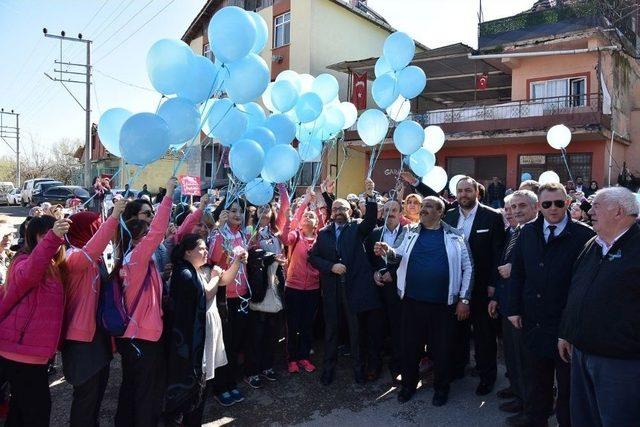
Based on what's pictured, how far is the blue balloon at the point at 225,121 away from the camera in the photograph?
4.20m

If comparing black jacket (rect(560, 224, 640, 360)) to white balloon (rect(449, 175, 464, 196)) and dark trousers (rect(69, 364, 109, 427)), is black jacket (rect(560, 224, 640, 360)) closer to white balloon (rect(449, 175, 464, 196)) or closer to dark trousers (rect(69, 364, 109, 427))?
white balloon (rect(449, 175, 464, 196))

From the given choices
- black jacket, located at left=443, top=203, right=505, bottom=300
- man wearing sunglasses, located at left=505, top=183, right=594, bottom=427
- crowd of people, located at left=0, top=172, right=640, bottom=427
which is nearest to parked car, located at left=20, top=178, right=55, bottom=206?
crowd of people, located at left=0, top=172, right=640, bottom=427

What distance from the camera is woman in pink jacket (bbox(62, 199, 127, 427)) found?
114 inches

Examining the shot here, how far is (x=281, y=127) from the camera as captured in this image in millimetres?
4797

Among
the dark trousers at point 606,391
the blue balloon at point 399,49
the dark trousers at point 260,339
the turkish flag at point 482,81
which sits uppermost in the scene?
the turkish flag at point 482,81

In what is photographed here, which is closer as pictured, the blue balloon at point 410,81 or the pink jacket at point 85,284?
the pink jacket at point 85,284

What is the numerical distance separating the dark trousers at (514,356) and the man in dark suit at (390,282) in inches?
39.5

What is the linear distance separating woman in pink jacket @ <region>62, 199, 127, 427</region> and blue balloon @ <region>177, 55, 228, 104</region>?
3.63 ft

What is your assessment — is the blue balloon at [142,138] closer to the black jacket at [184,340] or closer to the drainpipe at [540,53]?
the black jacket at [184,340]

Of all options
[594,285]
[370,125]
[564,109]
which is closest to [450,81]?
[564,109]

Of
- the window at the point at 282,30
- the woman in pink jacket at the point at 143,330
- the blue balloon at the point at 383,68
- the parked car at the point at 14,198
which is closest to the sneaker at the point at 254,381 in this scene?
the woman in pink jacket at the point at 143,330

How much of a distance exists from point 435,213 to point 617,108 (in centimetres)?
1503

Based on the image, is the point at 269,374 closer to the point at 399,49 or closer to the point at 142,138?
the point at 142,138

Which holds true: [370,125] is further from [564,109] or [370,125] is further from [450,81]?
[450,81]
